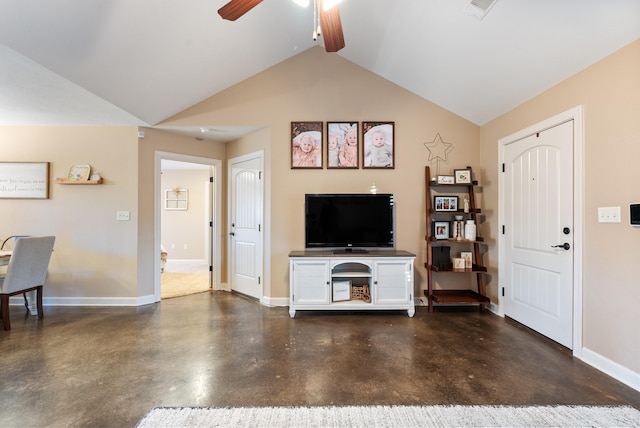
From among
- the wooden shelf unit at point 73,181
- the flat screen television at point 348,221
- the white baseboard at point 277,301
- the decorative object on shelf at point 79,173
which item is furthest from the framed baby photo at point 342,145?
the decorative object on shelf at point 79,173

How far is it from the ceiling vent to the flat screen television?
185 cm

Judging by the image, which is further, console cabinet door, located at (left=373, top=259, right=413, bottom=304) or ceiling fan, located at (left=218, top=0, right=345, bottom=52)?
console cabinet door, located at (left=373, top=259, right=413, bottom=304)

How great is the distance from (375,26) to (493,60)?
4.05 feet

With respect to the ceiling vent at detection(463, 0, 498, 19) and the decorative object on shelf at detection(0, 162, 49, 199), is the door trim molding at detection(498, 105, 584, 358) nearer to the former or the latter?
the ceiling vent at detection(463, 0, 498, 19)

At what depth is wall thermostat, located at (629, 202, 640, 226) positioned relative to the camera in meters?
1.78

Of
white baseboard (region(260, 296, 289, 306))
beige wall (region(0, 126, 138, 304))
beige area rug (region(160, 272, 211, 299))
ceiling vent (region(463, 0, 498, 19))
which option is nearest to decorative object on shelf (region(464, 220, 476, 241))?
ceiling vent (region(463, 0, 498, 19))

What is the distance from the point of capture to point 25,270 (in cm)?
280

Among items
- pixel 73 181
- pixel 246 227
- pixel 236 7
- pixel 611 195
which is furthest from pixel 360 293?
pixel 73 181

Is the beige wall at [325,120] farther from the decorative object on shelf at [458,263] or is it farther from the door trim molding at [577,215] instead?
the door trim molding at [577,215]

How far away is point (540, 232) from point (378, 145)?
6.52ft

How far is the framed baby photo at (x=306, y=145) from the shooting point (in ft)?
11.3

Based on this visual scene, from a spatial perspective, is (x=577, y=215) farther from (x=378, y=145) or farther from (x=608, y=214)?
(x=378, y=145)

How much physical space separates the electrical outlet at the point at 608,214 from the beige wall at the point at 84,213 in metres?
4.83

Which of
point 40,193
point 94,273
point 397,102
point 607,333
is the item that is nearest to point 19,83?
point 40,193
